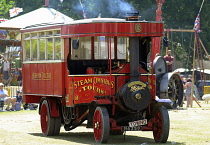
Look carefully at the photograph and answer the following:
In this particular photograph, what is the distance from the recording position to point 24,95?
18.0 metres

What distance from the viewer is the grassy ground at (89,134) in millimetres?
14797

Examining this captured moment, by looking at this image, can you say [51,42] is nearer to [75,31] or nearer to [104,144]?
[75,31]

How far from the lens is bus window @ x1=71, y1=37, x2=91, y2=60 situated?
1590cm

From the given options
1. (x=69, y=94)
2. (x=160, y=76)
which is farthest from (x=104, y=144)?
(x=160, y=76)

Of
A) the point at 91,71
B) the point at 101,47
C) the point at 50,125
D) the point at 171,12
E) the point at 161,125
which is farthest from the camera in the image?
the point at 171,12

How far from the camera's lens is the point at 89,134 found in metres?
17.1

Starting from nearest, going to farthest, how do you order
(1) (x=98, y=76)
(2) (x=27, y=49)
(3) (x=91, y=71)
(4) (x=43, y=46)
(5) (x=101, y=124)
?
(5) (x=101, y=124)
(1) (x=98, y=76)
(3) (x=91, y=71)
(4) (x=43, y=46)
(2) (x=27, y=49)

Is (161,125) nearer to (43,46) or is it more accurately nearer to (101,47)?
(101,47)

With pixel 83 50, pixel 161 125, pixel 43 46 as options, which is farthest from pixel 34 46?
pixel 161 125

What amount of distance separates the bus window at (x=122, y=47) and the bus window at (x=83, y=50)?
2.24 ft

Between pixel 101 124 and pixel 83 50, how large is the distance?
8.13 feet

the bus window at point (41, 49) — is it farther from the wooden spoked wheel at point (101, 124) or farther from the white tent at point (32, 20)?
the white tent at point (32, 20)

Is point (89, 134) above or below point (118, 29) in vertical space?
below

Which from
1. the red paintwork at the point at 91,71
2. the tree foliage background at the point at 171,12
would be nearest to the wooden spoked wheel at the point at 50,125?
the red paintwork at the point at 91,71
